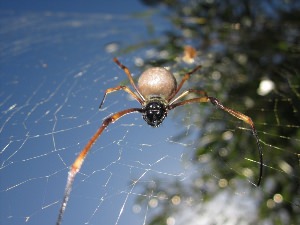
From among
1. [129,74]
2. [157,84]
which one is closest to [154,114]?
[157,84]

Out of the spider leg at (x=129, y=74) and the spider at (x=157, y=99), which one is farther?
the spider leg at (x=129, y=74)

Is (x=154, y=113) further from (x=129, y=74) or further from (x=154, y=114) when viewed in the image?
(x=129, y=74)

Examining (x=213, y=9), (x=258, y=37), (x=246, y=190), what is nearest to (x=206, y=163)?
(x=246, y=190)

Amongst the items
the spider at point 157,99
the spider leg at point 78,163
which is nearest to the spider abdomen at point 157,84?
the spider at point 157,99

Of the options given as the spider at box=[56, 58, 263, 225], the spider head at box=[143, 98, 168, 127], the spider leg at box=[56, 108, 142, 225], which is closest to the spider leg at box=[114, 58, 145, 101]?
the spider at box=[56, 58, 263, 225]

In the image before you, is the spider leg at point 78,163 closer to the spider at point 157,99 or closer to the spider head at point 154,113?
the spider at point 157,99

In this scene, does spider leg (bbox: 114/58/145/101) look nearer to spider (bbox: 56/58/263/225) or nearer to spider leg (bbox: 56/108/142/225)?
spider (bbox: 56/58/263/225)

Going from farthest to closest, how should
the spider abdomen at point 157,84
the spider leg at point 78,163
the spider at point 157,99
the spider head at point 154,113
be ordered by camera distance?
1. the spider abdomen at point 157,84
2. the spider head at point 154,113
3. the spider at point 157,99
4. the spider leg at point 78,163
